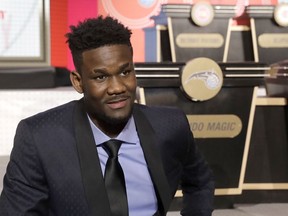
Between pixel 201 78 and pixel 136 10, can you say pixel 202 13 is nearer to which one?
pixel 136 10

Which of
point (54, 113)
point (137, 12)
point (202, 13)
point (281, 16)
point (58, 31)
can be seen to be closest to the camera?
point (54, 113)

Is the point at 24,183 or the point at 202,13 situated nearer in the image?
the point at 24,183

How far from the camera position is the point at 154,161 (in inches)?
A: 43.8

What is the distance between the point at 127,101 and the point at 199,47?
2.89m

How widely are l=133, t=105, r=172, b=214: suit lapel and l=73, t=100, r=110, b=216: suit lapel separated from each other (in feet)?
0.39

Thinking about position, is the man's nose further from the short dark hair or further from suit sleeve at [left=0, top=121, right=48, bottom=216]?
suit sleeve at [left=0, top=121, right=48, bottom=216]

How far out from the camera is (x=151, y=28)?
16.3ft

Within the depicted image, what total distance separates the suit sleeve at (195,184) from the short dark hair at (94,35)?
1.02 feet

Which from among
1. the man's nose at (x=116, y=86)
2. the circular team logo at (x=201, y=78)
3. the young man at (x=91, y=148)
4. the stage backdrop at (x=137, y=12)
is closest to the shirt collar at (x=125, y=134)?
the young man at (x=91, y=148)

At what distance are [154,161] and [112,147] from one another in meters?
0.10

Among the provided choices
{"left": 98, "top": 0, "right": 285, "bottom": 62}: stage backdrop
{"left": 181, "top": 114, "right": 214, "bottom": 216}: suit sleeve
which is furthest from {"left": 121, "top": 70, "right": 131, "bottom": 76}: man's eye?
{"left": 98, "top": 0, "right": 285, "bottom": 62}: stage backdrop

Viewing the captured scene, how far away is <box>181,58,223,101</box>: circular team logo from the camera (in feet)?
7.28

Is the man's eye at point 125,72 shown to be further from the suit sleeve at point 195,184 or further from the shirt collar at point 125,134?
the suit sleeve at point 195,184

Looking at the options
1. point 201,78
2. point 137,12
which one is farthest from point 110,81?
point 137,12
